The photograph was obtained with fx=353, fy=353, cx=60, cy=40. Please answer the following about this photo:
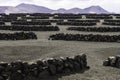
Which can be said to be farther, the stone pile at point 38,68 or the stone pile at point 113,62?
the stone pile at point 113,62

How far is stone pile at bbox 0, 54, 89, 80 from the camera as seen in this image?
18.9 meters

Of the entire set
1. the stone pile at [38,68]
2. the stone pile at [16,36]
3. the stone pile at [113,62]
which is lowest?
the stone pile at [16,36]

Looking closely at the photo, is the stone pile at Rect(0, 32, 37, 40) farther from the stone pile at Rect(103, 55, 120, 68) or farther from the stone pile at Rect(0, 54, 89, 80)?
the stone pile at Rect(0, 54, 89, 80)

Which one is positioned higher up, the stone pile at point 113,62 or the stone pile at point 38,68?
the stone pile at point 38,68

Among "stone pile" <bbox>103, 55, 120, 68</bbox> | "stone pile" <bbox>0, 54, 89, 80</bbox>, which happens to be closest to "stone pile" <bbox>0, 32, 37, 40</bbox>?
"stone pile" <bbox>103, 55, 120, 68</bbox>

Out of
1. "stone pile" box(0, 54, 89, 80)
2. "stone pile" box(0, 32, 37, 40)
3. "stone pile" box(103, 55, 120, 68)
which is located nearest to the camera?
"stone pile" box(0, 54, 89, 80)

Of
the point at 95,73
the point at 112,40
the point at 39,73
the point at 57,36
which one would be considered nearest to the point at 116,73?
the point at 95,73

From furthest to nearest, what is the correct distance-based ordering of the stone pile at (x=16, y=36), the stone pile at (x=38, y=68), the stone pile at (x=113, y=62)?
the stone pile at (x=16, y=36), the stone pile at (x=113, y=62), the stone pile at (x=38, y=68)

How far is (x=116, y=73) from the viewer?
22047 mm

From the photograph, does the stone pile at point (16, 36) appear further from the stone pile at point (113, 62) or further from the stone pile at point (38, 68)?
the stone pile at point (38, 68)

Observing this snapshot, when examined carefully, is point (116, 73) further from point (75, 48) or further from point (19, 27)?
point (19, 27)

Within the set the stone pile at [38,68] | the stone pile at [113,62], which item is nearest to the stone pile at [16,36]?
the stone pile at [113,62]

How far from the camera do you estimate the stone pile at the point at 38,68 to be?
18.9m

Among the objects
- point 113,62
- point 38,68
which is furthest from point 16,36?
point 38,68
